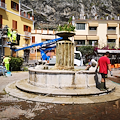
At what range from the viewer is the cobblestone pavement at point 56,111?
154 inches

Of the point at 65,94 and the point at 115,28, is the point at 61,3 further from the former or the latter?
Result: the point at 65,94

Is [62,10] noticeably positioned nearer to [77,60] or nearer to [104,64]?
[77,60]

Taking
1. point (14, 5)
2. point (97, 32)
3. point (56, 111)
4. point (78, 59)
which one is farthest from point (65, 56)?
point (97, 32)

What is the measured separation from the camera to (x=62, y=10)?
166 ft

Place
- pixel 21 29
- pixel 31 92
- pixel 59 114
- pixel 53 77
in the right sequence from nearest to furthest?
pixel 59 114
pixel 31 92
pixel 53 77
pixel 21 29

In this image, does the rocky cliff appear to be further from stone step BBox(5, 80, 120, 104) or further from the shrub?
→ stone step BBox(5, 80, 120, 104)

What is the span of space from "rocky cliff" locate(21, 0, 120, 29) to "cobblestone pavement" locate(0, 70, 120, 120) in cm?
4420

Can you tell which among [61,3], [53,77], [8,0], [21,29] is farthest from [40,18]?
[53,77]

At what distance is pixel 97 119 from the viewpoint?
381cm

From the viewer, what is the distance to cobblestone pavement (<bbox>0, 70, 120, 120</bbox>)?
3.91m

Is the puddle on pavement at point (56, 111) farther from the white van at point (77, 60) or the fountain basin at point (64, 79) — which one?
the white van at point (77, 60)

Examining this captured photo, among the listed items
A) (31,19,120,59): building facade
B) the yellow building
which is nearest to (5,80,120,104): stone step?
the yellow building

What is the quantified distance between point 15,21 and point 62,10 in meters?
25.9

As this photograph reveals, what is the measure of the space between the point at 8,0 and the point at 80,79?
24663 mm
